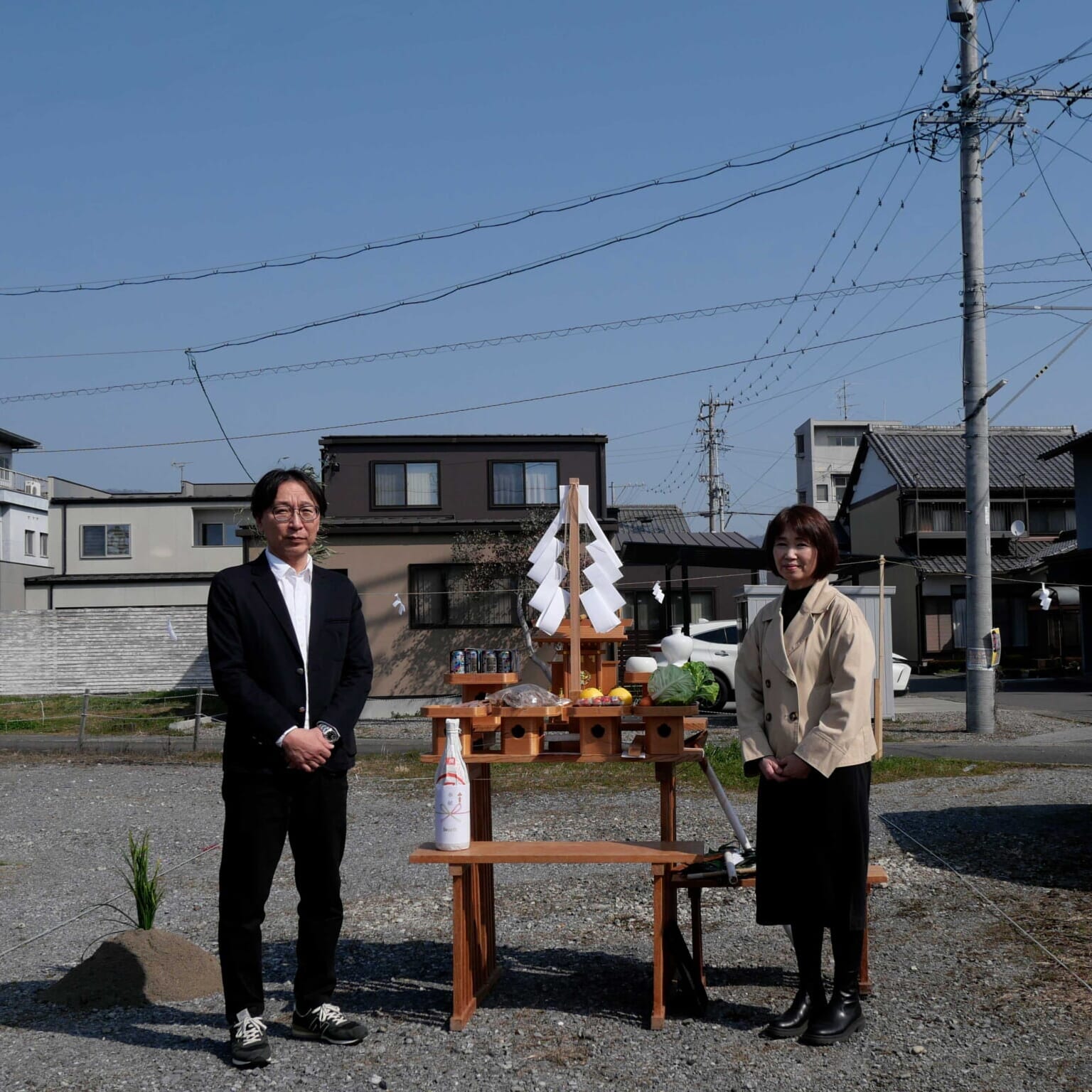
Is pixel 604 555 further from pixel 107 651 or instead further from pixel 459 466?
pixel 107 651

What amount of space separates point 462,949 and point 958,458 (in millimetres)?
33374

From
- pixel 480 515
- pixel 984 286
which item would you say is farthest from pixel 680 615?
pixel 984 286

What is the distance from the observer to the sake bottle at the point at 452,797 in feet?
13.5

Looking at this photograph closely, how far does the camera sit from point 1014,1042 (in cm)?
378

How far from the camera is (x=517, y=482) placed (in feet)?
81.9

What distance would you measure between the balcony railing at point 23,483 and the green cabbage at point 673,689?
1508 inches

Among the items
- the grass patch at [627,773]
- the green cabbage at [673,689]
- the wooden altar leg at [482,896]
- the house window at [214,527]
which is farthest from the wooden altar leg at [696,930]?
the house window at [214,527]

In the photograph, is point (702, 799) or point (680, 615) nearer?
point (702, 799)

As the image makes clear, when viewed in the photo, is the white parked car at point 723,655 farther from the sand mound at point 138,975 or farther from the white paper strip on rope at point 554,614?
the sand mound at point 138,975

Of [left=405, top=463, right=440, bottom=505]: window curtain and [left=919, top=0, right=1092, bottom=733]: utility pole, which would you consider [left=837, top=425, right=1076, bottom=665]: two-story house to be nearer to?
[left=405, top=463, right=440, bottom=505]: window curtain

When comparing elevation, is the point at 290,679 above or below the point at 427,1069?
above

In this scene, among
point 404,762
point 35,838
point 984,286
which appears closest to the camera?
point 35,838

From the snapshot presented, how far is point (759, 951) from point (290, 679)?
2440 millimetres

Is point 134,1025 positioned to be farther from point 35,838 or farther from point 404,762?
point 404,762
